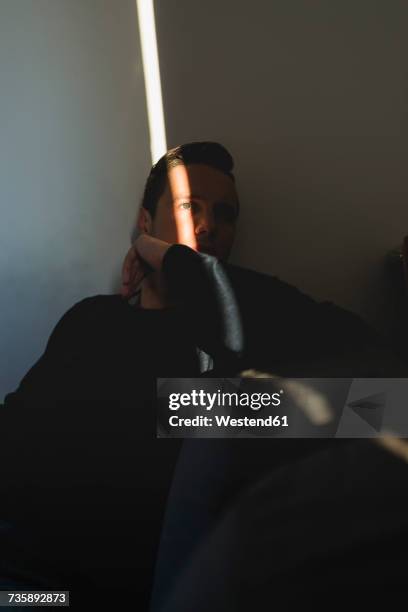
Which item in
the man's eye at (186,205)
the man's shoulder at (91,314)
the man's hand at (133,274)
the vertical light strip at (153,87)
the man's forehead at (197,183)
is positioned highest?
the vertical light strip at (153,87)

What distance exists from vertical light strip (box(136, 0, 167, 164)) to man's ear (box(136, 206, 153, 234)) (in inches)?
5.6

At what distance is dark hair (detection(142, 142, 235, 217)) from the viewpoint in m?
1.01

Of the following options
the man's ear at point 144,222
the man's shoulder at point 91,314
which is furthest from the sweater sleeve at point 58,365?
the man's ear at point 144,222

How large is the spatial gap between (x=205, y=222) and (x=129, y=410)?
398 millimetres

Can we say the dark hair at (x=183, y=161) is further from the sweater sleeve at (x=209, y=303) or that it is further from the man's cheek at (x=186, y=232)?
the sweater sleeve at (x=209, y=303)

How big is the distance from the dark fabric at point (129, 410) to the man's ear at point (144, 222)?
0.22 meters

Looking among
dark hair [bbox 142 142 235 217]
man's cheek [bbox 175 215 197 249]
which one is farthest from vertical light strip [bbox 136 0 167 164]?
man's cheek [bbox 175 215 197 249]

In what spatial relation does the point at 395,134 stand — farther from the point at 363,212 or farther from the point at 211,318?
the point at 211,318

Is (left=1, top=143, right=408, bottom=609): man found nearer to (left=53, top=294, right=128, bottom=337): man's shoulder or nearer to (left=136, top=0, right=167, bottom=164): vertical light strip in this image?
(left=53, top=294, right=128, bottom=337): man's shoulder

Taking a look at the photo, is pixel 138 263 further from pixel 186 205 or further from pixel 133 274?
pixel 186 205

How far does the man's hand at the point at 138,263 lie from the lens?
938 millimetres

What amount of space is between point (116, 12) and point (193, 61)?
0.67ft

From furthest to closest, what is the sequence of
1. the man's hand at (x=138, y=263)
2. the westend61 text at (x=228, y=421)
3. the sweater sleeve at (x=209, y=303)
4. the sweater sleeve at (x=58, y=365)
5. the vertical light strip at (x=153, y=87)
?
the vertical light strip at (x=153, y=87)
the man's hand at (x=138, y=263)
the sweater sleeve at (x=58, y=365)
the sweater sleeve at (x=209, y=303)
the westend61 text at (x=228, y=421)

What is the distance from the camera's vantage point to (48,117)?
3.63 ft
